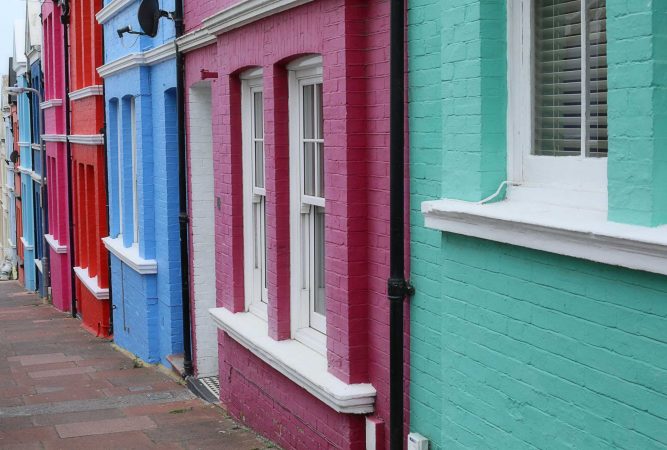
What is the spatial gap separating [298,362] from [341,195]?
1536 millimetres

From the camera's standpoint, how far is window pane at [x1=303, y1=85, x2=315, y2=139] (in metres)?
8.27

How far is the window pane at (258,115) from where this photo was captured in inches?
378

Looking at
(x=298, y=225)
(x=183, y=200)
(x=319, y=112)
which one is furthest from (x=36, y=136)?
(x=319, y=112)

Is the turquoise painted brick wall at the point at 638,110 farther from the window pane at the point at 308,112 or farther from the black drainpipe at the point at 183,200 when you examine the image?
the black drainpipe at the point at 183,200

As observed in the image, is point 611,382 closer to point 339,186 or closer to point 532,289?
point 532,289

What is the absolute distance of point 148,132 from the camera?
1382 cm

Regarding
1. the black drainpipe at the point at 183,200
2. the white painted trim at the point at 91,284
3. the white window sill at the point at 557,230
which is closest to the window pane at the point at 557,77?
the white window sill at the point at 557,230

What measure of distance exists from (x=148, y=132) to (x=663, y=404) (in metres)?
10.5

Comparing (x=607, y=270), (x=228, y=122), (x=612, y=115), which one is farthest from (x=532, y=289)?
(x=228, y=122)

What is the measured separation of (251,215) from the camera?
385 inches

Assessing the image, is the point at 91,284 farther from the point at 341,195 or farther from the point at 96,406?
the point at 341,195

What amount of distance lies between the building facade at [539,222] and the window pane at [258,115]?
332 centimetres

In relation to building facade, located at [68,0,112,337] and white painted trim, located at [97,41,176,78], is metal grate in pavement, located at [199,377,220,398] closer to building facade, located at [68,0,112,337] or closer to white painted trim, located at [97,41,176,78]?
white painted trim, located at [97,41,176,78]

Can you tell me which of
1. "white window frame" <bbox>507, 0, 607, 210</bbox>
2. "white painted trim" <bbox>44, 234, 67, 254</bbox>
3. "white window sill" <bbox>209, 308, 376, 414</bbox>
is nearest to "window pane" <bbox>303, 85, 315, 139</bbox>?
"white window sill" <bbox>209, 308, 376, 414</bbox>
